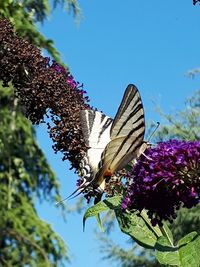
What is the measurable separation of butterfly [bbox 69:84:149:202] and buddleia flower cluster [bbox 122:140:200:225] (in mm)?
128

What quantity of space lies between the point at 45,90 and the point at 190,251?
769mm

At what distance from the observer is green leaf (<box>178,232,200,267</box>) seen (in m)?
1.78

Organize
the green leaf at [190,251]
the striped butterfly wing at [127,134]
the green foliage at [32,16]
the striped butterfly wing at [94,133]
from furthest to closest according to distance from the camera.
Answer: the green foliage at [32,16]
the striped butterfly wing at [94,133]
the striped butterfly wing at [127,134]
the green leaf at [190,251]

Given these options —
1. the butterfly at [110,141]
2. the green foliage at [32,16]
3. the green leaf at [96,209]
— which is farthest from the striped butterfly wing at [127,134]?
the green foliage at [32,16]

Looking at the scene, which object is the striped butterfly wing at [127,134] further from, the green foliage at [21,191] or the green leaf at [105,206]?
the green foliage at [21,191]

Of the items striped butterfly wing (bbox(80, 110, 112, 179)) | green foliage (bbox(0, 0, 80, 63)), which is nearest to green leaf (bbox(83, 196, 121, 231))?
striped butterfly wing (bbox(80, 110, 112, 179))

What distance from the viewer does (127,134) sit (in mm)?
2090

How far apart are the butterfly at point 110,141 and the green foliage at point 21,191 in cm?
686

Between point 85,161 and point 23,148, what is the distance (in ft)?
26.4

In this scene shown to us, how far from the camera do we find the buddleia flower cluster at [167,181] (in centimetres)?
180

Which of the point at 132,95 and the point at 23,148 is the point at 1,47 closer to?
the point at 132,95

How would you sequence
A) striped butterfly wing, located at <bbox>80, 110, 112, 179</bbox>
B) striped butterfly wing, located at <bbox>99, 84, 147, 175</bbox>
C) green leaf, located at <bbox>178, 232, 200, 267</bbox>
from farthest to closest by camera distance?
striped butterfly wing, located at <bbox>80, 110, 112, 179</bbox>, striped butterfly wing, located at <bbox>99, 84, 147, 175</bbox>, green leaf, located at <bbox>178, 232, 200, 267</bbox>

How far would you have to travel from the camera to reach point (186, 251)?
1.81 meters

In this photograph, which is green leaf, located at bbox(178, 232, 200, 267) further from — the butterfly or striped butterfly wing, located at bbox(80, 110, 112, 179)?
striped butterfly wing, located at bbox(80, 110, 112, 179)
